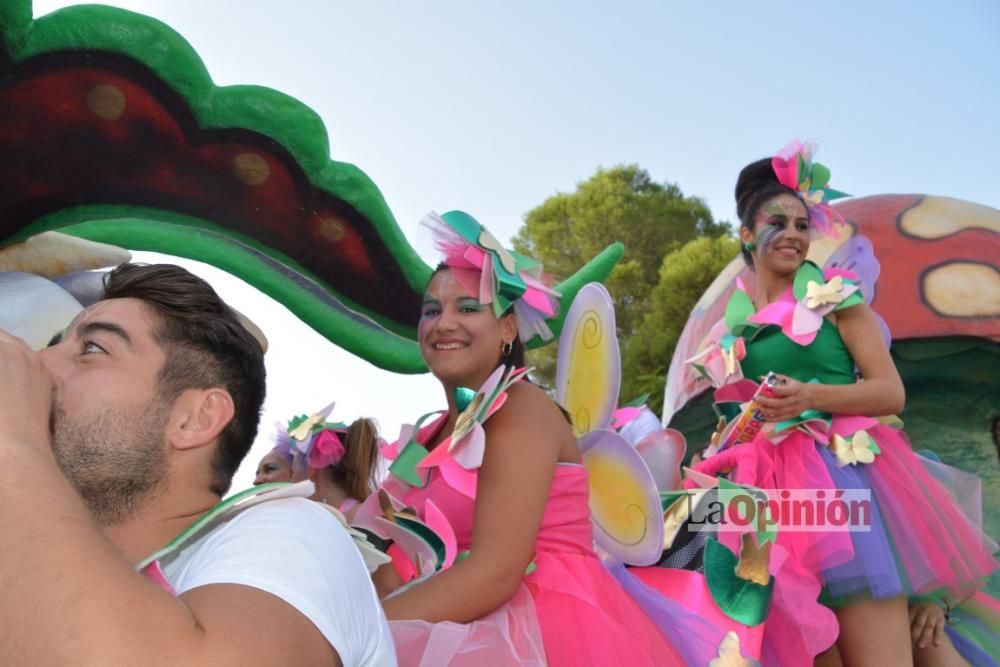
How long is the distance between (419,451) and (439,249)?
514 millimetres

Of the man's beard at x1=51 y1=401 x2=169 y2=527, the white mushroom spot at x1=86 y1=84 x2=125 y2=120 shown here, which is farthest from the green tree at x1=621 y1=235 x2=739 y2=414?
the man's beard at x1=51 y1=401 x2=169 y2=527

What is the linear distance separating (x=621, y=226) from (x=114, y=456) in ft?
60.7

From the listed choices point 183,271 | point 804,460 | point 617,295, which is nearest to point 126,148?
point 183,271

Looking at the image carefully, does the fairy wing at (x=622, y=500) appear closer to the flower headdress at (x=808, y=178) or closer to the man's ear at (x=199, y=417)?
the man's ear at (x=199, y=417)

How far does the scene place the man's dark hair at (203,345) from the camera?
1.47 meters

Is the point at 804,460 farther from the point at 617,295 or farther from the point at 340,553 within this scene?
the point at 617,295

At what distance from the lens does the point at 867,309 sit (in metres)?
3.09

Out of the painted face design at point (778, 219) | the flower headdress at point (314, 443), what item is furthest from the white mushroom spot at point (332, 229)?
the flower headdress at point (314, 443)

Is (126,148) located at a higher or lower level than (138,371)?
higher

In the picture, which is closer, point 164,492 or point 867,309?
point 164,492

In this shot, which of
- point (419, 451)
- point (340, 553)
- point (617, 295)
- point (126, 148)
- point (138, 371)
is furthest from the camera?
point (617, 295)

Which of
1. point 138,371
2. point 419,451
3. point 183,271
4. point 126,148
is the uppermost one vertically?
point 126,148

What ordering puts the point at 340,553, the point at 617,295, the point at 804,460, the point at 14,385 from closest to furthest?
the point at 14,385 → the point at 340,553 → the point at 804,460 → the point at 617,295

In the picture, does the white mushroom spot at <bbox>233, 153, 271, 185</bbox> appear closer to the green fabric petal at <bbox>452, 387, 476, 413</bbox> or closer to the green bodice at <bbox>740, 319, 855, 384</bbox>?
the green fabric petal at <bbox>452, 387, 476, 413</bbox>
